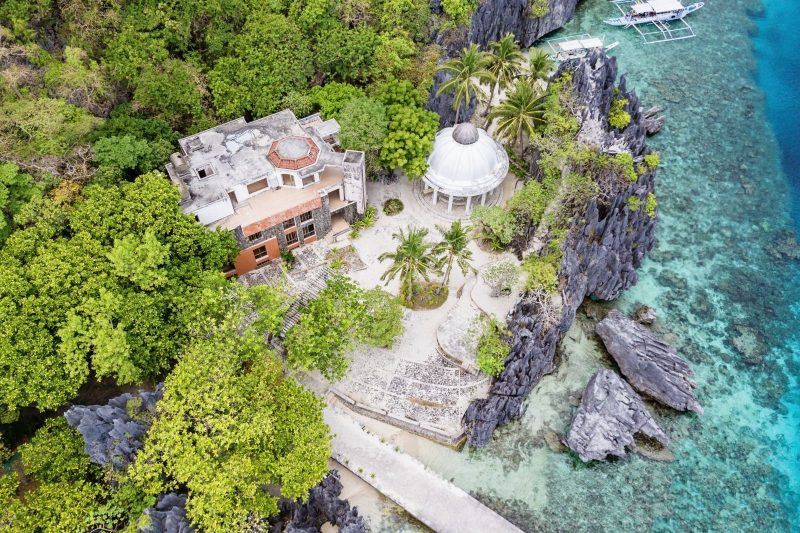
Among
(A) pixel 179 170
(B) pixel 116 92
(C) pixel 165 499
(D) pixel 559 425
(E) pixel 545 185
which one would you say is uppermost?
(B) pixel 116 92

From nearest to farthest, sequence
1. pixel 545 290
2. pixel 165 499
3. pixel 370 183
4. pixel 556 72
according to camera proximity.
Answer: pixel 165 499
pixel 545 290
pixel 370 183
pixel 556 72

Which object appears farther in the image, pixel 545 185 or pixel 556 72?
pixel 556 72

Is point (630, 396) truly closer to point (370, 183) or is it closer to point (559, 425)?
point (559, 425)

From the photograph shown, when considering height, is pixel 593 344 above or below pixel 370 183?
below

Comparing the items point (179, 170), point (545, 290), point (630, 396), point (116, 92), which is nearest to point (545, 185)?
point (545, 290)

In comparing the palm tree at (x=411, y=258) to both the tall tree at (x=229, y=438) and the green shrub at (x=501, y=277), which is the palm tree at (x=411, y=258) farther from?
the tall tree at (x=229, y=438)

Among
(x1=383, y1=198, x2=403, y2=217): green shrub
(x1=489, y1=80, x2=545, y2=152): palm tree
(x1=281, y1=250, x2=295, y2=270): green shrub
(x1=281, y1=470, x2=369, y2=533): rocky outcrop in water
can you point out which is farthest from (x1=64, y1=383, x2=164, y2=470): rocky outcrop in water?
(x1=489, y1=80, x2=545, y2=152): palm tree

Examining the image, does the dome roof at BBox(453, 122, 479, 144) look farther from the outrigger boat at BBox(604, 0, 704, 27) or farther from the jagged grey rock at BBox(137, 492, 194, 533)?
the outrigger boat at BBox(604, 0, 704, 27)
